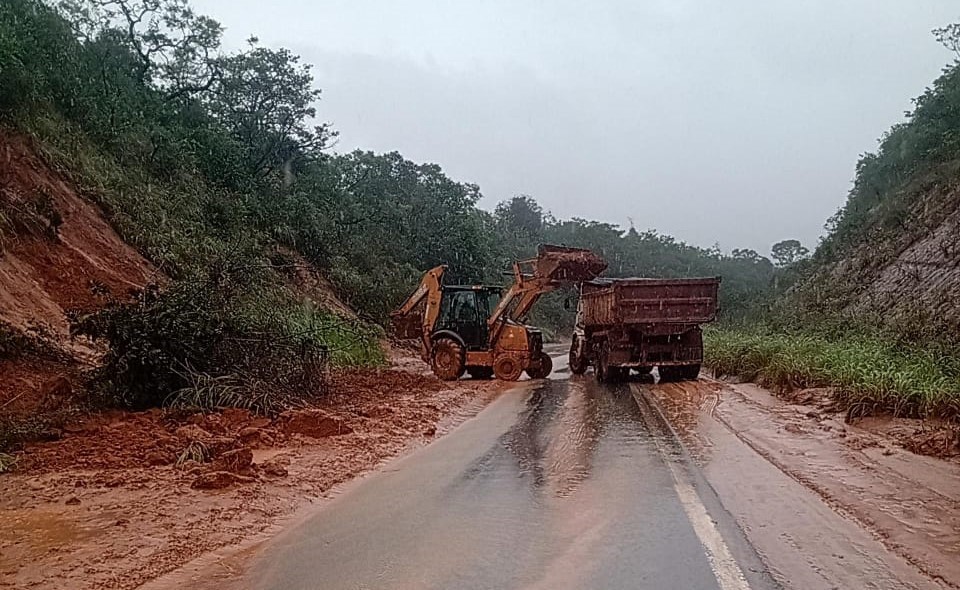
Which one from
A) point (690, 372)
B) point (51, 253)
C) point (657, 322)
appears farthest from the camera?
point (690, 372)

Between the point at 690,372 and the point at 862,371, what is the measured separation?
21.6 feet

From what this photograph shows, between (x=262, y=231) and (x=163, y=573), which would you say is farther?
(x=262, y=231)

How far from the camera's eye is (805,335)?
983 inches

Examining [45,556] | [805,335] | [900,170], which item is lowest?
[45,556]

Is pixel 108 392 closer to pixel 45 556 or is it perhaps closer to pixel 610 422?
pixel 45 556

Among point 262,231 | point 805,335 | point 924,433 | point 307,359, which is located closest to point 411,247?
point 262,231

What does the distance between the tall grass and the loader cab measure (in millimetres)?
6272

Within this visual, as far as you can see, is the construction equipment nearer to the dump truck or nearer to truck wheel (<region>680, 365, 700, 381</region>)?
the dump truck

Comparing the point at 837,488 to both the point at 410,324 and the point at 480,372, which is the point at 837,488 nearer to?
the point at 480,372

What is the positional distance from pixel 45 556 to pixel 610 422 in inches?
328

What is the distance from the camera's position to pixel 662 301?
62.4 ft

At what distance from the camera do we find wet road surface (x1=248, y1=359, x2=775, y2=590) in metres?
5.25

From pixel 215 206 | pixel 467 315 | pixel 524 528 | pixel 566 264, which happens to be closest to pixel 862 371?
pixel 566 264

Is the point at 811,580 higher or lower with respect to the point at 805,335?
lower
